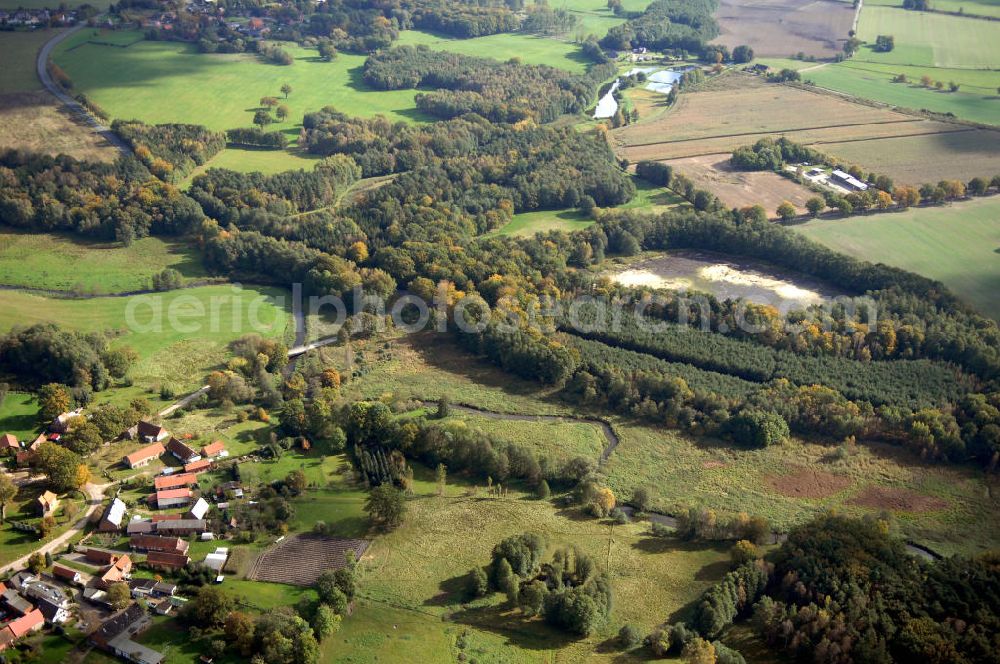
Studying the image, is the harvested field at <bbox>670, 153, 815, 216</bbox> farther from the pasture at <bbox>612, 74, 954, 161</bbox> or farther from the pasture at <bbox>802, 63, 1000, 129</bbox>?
the pasture at <bbox>802, 63, 1000, 129</bbox>

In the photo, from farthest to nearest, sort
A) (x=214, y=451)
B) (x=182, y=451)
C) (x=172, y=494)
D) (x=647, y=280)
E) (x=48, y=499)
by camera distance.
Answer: (x=647, y=280) < (x=214, y=451) < (x=182, y=451) < (x=172, y=494) < (x=48, y=499)

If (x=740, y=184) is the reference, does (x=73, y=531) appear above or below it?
below

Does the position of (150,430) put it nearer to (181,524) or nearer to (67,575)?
(181,524)

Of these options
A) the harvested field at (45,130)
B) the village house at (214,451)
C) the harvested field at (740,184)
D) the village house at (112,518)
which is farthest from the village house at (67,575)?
the harvested field at (740,184)

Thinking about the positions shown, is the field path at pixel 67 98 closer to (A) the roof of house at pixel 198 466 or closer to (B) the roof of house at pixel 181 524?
(A) the roof of house at pixel 198 466

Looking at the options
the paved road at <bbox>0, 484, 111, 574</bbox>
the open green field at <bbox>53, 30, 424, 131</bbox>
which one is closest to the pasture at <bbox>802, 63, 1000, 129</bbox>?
the open green field at <bbox>53, 30, 424, 131</bbox>

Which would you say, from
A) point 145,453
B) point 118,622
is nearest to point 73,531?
point 145,453

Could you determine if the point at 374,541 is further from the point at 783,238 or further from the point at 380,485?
the point at 783,238
